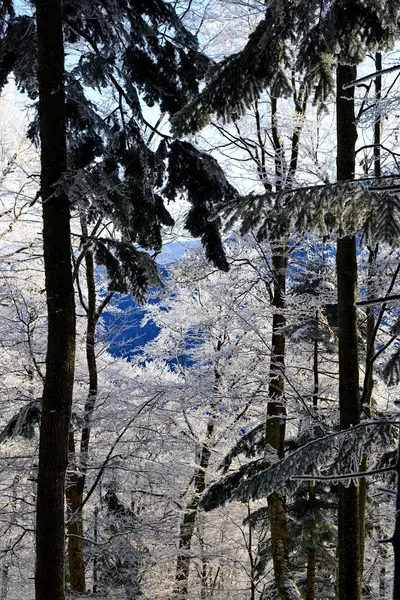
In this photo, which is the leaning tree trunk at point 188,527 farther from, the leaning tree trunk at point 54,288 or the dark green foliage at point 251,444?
the leaning tree trunk at point 54,288

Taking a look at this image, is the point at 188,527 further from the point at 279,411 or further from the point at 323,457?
the point at 323,457

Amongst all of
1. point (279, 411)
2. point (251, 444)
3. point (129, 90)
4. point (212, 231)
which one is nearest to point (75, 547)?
Result: point (251, 444)

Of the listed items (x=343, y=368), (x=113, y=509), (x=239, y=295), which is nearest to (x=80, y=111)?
(x=343, y=368)

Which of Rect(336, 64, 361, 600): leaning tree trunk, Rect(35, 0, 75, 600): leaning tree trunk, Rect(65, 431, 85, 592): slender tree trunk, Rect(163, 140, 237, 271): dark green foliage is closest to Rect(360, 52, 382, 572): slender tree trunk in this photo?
Rect(336, 64, 361, 600): leaning tree trunk

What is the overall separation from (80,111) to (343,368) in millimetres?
3291

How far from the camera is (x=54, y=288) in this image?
14.6 ft

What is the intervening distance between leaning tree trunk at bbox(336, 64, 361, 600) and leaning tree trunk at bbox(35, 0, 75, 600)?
90.1 inches

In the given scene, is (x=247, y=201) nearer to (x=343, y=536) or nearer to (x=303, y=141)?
(x=343, y=536)

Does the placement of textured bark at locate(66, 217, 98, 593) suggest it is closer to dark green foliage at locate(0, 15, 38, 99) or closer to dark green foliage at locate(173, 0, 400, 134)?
dark green foliage at locate(0, 15, 38, 99)

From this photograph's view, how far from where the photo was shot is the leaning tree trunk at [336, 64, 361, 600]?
4242 millimetres

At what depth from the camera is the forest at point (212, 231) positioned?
312 centimetres

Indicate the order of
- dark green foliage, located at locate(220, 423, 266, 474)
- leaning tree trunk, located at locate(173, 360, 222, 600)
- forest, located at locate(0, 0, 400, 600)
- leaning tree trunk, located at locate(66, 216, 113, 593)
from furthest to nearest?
leaning tree trunk, located at locate(173, 360, 222, 600)
dark green foliage, located at locate(220, 423, 266, 474)
leaning tree trunk, located at locate(66, 216, 113, 593)
forest, located at locate(0, 0, 400, 600)

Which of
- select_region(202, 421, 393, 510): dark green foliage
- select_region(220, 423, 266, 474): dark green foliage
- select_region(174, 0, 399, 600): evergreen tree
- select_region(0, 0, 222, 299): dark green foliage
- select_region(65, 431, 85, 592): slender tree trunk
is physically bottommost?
select_region(65, 431, 85, 592): slender tree trunk

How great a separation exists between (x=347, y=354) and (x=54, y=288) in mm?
2555
